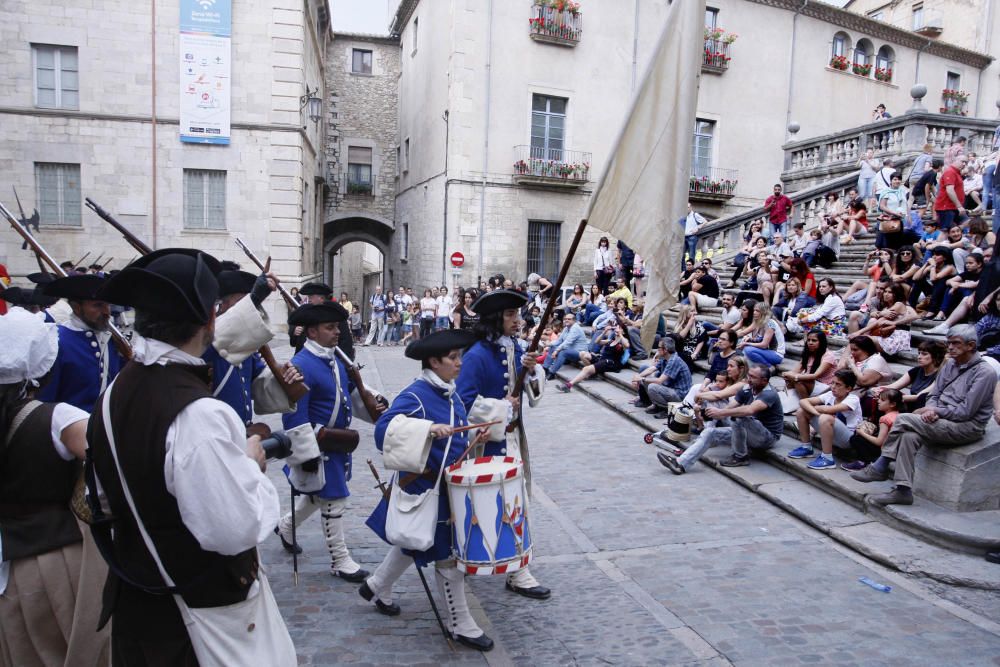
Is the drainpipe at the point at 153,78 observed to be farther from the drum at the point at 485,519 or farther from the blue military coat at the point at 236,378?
the drum at the point at 485,519

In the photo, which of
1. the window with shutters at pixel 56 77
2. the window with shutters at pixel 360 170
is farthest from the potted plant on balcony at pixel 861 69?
the window with shutters at pixel 56 77

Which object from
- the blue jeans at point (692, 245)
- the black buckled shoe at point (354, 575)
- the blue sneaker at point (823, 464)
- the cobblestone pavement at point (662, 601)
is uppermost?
the blue jeans at point (692, 245)

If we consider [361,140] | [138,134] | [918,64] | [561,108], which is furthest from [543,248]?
[918,64]

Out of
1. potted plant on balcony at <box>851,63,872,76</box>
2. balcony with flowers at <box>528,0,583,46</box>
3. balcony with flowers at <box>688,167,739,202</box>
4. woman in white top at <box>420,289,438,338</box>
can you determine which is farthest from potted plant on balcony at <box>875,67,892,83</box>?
woman in white top at <box>420,289,438,338</box>

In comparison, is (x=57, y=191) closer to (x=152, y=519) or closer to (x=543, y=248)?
(x=543, y=248)

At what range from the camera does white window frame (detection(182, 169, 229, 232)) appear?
20484 mm

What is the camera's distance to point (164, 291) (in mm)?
2342

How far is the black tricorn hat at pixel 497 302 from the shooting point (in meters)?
5.10

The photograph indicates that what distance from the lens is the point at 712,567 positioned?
19.3 ft

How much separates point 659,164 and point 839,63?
1145 inches

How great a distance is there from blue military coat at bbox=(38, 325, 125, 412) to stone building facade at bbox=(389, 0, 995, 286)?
768 inches

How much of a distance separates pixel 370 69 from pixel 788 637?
33.1 m

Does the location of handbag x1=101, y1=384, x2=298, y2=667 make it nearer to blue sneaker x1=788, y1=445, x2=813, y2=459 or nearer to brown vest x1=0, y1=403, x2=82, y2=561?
brown vest x1=0, y1=403, x2=82, y2=561

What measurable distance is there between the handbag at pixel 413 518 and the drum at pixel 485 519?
0.12 meters
